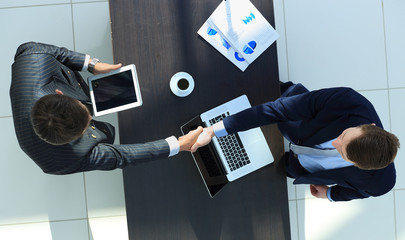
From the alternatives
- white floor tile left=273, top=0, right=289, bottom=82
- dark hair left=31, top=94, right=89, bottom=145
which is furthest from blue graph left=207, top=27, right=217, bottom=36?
white floor tile left=273, top=0, right=289, bottom=82

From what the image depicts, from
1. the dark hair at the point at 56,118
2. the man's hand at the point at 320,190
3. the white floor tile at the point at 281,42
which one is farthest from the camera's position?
the white floor tile at the point at 281,42

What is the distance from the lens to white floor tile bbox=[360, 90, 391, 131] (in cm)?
241

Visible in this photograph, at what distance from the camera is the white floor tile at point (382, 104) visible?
7.90 feet

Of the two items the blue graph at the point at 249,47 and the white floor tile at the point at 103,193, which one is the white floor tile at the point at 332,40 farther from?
the white floor tile at the point at 103,193

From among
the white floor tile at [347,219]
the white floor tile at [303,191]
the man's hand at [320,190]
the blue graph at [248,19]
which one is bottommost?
the white floor tile at [347,219]

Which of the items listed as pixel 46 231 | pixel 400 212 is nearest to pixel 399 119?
pixel 400 212

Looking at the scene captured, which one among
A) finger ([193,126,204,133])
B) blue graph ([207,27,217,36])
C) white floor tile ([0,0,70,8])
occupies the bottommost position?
finger ([193,126,204,133])

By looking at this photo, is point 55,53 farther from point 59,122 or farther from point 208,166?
point 208,166

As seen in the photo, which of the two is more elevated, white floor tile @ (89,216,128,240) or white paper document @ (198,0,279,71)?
white paper document @ (198,0,279,71)

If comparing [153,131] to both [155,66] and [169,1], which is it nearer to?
[155,66]

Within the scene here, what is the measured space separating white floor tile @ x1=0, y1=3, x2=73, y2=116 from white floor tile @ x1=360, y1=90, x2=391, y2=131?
2290mm

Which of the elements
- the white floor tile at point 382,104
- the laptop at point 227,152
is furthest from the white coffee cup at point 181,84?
the white floor tile at point 382,104

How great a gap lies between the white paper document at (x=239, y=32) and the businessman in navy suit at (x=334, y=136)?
12.7 inches

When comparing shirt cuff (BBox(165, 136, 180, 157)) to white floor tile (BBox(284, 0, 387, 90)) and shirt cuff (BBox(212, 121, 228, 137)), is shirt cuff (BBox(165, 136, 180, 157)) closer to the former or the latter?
shirt cuff (BBox(212, 121, 228, 137))
